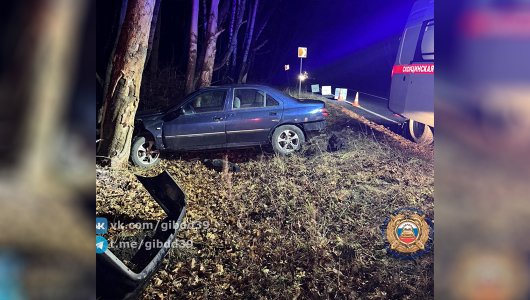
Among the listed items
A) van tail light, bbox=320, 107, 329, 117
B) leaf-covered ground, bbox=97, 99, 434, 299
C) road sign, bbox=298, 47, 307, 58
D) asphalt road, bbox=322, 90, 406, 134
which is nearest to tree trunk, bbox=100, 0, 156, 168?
leaf-covered ground, bbox=97, 99, 434, 299

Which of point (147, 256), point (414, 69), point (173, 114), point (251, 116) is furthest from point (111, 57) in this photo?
point (414, 69)

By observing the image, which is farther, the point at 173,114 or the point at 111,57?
the point at 173,114

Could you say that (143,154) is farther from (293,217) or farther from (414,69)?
(414,69)

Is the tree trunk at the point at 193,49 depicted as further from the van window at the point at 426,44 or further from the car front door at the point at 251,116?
the van window at the point at 426,44

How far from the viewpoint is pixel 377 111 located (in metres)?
2.32

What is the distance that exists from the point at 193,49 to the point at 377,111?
1175 mm

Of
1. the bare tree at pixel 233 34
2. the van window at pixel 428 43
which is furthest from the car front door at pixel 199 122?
the van window at pixel 428 43

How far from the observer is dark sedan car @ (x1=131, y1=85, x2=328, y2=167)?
79.0 inches

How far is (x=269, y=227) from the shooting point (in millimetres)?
2059

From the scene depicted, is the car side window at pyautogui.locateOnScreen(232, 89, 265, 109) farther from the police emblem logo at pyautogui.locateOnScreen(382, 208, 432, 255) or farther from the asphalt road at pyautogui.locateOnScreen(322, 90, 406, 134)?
the police emblem logo at pyautogui.locateOnScreen(382, 208, 432, 255)
